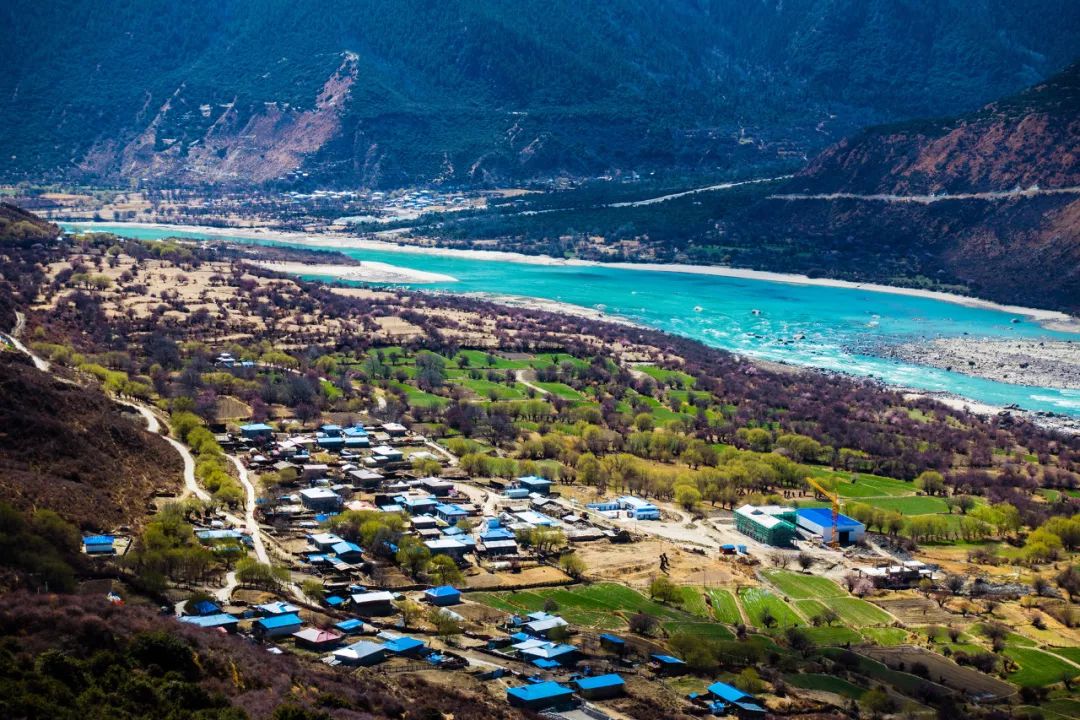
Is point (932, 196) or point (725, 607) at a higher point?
point (932, 196)

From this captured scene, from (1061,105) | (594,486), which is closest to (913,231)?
(1061,105)

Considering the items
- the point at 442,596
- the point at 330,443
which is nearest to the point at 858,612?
the point at 442,596

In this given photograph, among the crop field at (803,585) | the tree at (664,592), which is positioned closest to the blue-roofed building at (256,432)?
the tree at (664,592)

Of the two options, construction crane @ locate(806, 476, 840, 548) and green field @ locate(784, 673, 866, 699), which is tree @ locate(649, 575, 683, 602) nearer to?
green field @ locate(784, 673, 866, 699)

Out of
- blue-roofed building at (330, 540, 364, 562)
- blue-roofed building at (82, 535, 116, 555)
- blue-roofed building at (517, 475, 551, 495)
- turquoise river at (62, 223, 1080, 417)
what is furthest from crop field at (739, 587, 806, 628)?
turquoise river at (62, 223, 1080, 417)

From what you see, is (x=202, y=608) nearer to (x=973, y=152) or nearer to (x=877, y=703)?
(x=877, y=703)

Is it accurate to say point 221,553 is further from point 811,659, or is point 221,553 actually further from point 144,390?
point 144,390

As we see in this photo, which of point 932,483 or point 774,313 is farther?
point 774,313

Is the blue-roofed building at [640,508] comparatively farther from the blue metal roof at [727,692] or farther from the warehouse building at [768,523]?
the blue metal roof at [727,692]
